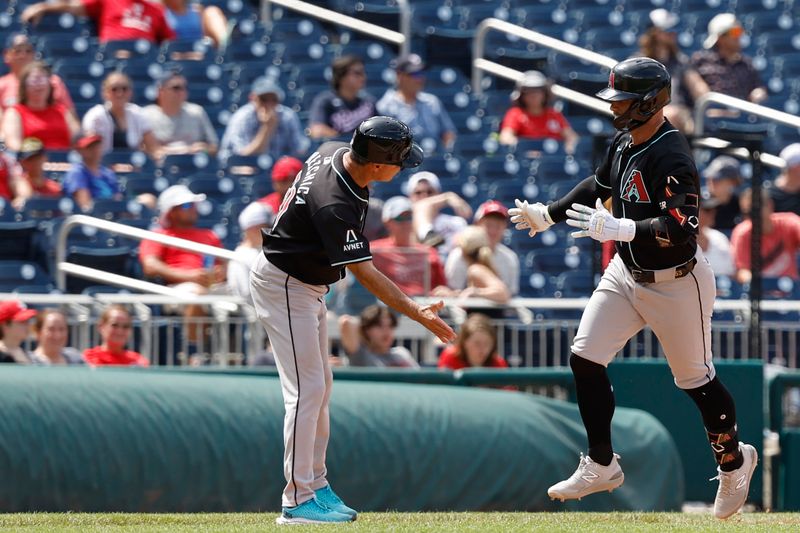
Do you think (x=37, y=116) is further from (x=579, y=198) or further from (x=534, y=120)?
(x=579, y=198)

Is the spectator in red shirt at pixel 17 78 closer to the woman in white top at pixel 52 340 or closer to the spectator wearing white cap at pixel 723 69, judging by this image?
the woman in white top at pixel 52 340

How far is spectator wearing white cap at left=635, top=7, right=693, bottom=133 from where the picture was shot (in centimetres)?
1405

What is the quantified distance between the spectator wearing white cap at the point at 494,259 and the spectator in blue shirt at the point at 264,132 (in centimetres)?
237

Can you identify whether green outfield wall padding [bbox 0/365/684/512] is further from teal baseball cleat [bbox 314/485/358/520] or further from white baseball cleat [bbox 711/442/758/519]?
white baseball cleat [bbox 711/442/758/519]

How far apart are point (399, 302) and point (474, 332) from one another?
12.2 ft

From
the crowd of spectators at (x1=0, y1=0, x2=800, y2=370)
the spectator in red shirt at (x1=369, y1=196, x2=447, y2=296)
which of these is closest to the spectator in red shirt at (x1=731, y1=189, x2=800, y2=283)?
the crowd of spectators at (x1=0, y1=0, x2=800, y2=370)

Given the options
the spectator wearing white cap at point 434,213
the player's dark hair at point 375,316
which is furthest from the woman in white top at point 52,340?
the spectator wearing white cap at point 434,213

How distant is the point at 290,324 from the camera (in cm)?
648

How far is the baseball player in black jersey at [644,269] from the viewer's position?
618cm

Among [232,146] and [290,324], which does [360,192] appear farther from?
[232,146]

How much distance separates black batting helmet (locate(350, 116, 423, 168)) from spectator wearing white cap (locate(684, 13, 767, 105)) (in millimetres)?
8877

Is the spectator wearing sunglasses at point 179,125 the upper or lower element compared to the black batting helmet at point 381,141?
upper

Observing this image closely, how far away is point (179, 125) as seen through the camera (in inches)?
523

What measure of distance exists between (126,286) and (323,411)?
428 cm
